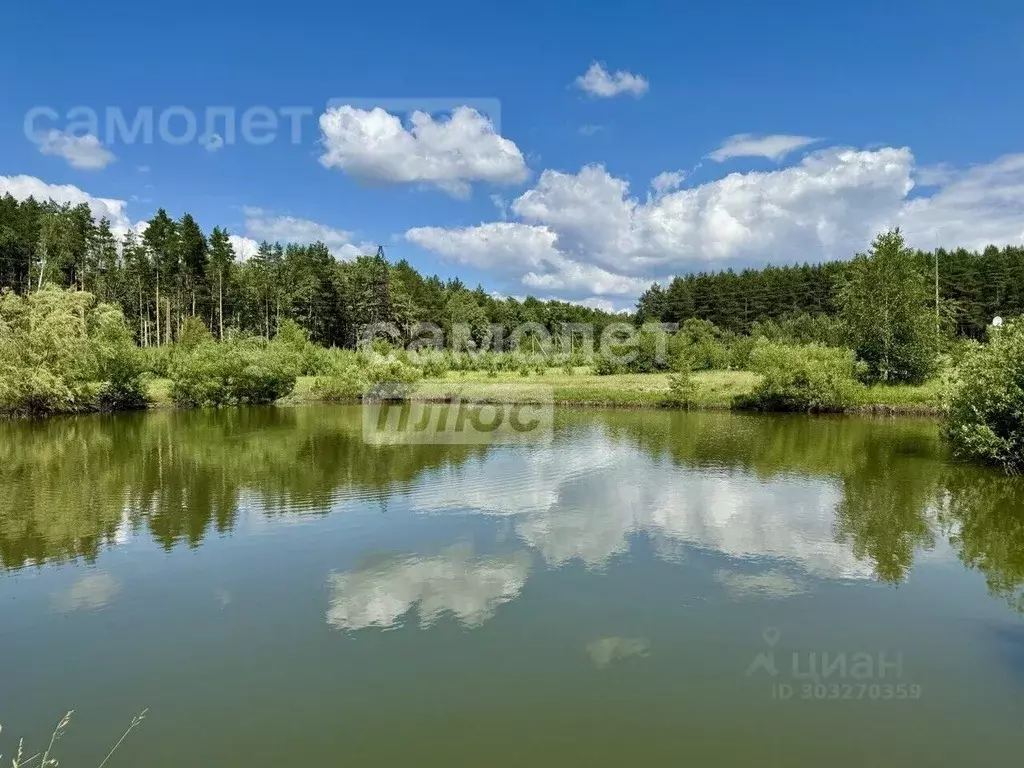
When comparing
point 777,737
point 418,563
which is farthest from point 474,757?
point 418,563

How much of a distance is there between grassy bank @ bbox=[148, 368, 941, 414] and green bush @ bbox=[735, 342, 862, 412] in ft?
4.58

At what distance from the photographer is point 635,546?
14.1m

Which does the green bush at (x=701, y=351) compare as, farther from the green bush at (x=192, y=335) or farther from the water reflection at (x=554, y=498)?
the green bush at (x=192, y=335)

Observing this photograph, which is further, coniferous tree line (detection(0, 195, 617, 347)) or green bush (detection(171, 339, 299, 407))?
coniferous tree line (detection(0, 195, 617, 347))

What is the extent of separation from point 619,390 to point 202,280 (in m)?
54.5

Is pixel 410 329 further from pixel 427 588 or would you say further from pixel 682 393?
pixel 427 588

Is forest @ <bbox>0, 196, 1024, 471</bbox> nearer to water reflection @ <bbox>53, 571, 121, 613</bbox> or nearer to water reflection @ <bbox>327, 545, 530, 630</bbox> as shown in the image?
water reflection @ <bbox>327, 545, 530, 630</bbox>

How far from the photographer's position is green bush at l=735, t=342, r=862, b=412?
37.6 metres

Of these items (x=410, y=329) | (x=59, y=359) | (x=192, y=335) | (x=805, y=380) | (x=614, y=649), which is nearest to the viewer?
(x=614, y=649)

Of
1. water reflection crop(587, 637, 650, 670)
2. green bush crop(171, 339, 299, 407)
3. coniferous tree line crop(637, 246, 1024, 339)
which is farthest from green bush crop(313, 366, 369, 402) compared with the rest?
coniferous tree line crop(637, 246, 1024, 339)

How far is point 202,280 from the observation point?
7475 centimetres

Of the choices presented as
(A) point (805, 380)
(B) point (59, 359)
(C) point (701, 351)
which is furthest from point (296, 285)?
(A) point (805, 380)

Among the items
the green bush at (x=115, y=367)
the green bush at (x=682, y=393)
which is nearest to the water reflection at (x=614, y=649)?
the green bush at (x=682, y=393)

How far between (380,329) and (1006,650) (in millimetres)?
75597
